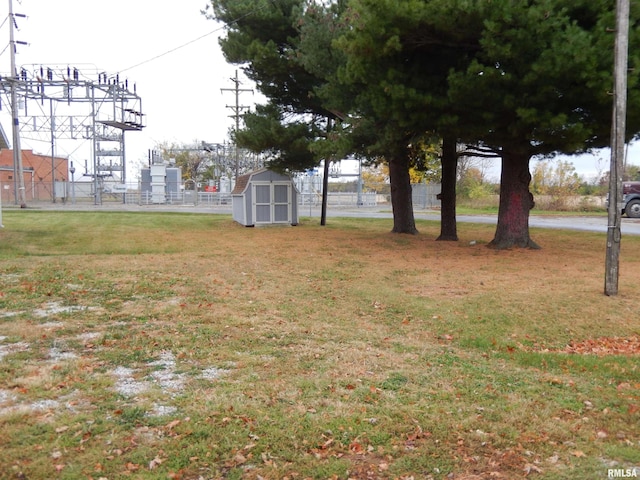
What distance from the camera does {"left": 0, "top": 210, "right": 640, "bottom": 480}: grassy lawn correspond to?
10.8 feet

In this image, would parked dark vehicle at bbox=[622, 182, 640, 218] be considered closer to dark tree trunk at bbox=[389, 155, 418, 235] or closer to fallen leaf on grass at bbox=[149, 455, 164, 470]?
dark tree trunk at bbox=[389, 155, 418, 235]

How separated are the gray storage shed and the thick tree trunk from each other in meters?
11.0

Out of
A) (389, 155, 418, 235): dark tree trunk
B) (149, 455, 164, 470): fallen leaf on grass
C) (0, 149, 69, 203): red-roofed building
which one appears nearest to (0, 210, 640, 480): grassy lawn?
(149, 455, 164, 470): fallen leaf on grass

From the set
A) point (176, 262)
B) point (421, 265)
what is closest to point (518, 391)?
point (421, 265)

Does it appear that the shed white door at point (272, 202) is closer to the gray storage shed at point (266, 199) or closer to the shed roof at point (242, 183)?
the gray storage shed at point (266, 199)

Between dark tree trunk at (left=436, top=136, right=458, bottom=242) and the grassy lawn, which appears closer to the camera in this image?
the grassy lawn

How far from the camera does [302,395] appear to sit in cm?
427

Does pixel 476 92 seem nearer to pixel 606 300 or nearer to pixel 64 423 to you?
pixel 606 300

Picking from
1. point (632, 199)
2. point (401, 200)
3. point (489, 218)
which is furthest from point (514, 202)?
point (632, 199)

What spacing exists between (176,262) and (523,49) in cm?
807

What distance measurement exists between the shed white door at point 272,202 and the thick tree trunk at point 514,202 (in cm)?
1146

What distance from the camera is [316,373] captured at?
4.80m

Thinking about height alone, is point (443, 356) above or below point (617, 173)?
below

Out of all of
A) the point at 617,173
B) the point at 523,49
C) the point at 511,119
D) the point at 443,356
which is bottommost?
the point at 443,356
